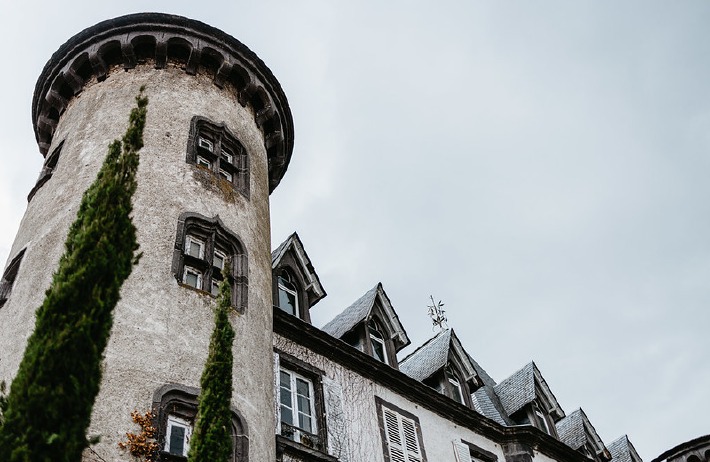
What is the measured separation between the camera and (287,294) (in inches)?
736

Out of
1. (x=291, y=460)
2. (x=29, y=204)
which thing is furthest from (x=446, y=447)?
(x=29, y=204)

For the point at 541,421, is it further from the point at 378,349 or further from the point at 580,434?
the point at 378,349

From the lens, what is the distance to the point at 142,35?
19.5 metres

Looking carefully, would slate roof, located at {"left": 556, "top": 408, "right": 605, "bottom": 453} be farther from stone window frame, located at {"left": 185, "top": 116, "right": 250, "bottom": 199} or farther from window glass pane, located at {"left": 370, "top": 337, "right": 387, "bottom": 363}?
stone window frame, located at {"left": 185, "top": 116, "right": 250, "bottom": 199}

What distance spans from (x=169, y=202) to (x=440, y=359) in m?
10.3

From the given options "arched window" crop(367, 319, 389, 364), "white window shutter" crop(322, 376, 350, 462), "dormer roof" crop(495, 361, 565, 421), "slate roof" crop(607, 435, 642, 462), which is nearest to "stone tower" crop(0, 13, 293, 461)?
"white window shutter" crop(322, 376, 350, 462)

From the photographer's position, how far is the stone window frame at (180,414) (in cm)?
1091

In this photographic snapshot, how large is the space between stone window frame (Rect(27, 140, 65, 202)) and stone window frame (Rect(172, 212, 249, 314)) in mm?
4809

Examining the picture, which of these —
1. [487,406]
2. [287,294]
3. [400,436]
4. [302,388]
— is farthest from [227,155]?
[487,406]

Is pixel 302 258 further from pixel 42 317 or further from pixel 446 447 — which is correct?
pixel 42 317

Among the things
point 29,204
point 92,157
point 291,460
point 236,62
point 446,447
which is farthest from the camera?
point 236,62

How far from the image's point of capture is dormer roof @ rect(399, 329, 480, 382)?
21.8m

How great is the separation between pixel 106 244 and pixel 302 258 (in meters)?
11.0

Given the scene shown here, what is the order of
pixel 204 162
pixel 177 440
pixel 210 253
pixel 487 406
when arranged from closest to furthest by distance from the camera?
pixel 177 440, pixel 210 253, pixel 204 162, pixel 487 406
